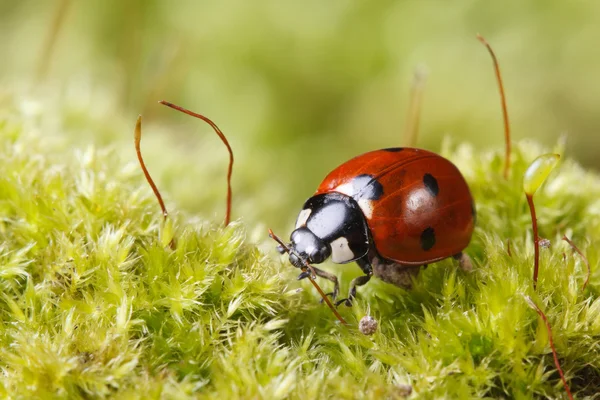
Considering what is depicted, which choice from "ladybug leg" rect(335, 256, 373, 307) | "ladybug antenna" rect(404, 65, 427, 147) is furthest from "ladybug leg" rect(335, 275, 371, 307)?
"ladybug antenna" rect(404, 65, 427, 147)

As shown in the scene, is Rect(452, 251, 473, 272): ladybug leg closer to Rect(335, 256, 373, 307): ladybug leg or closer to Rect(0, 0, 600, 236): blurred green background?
Rect(335, 256, 373, 307): ladybug leg

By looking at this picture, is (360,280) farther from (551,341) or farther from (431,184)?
(551,341)

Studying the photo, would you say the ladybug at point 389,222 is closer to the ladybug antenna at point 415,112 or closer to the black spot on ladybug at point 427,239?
the black spot on ladybug at point 427,239

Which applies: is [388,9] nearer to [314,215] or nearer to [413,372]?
[314,215]

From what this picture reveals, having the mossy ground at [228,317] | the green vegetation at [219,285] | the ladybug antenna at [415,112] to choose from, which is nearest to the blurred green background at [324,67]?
the green vegetation at [219,285]

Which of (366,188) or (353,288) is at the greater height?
(366,188)

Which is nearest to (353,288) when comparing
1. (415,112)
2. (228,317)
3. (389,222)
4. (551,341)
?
(389,222)

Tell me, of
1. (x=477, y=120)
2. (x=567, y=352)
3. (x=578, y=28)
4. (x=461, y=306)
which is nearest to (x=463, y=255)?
(x=461, y=306)

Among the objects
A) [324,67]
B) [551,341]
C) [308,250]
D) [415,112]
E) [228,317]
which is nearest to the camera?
[551,341]
